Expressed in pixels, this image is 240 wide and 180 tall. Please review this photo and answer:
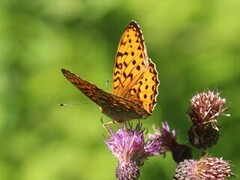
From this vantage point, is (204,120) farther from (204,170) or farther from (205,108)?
(204,170)

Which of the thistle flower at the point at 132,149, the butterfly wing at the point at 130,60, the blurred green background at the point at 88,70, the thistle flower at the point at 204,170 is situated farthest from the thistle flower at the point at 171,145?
the blurred green background at the point at 88,70

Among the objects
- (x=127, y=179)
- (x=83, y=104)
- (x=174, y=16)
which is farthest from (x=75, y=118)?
(x=127, y=179)

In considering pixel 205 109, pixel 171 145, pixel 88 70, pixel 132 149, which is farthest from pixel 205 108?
pixel 88 70

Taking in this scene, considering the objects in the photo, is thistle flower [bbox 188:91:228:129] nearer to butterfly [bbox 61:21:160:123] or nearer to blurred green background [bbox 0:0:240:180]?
butterfly [bbox 61:21:160:123]

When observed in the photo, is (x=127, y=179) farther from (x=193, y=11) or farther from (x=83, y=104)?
(x=193, y=11)

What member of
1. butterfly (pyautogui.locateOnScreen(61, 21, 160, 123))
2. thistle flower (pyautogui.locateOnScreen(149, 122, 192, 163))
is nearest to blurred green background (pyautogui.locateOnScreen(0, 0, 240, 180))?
thistle flower (pyautogui.locateOnScreen(149, 122, 192, 163))
